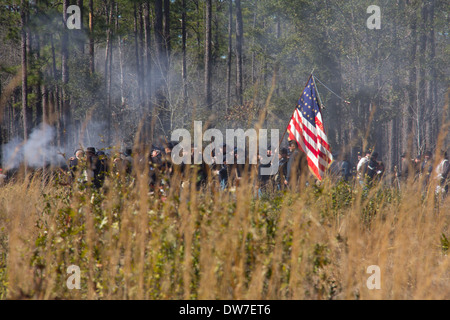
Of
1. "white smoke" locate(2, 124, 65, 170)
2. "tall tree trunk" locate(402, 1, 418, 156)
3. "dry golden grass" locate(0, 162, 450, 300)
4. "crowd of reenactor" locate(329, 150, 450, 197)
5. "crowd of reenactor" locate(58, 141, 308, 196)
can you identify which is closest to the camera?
"dry golden grass" locate(0, 162, 450, 300)

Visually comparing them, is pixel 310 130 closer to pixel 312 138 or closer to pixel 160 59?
pixel 312 138

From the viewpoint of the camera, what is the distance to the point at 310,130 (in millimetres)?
7871

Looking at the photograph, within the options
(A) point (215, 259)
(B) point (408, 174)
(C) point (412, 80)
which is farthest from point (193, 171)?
(C) point (412, 80)

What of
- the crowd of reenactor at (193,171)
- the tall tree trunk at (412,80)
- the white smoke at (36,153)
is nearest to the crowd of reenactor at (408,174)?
the crowd of reenactor at (193,171)

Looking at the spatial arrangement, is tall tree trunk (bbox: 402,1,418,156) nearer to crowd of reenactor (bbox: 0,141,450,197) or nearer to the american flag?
the american flag

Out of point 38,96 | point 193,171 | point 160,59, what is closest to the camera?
point 193,171

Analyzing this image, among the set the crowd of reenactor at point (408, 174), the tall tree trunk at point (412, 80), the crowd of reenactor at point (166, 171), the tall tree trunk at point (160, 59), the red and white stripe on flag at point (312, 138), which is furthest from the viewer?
the tall tree trunk at point (412, 80)

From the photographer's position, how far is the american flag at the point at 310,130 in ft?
24.7

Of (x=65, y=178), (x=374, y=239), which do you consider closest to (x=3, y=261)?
(x=65, y=178)

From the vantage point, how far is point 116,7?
31453 mm

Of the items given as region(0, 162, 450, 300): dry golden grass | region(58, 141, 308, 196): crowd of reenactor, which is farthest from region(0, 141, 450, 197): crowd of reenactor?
region(0, 162, 450, 300): dry golden grass

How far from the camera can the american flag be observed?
7.52m

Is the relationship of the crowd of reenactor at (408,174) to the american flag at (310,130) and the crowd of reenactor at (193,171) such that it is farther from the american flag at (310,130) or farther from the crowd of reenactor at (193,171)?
the american flag at (310,130)
